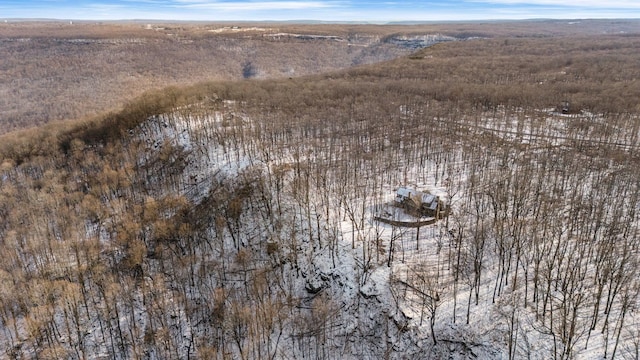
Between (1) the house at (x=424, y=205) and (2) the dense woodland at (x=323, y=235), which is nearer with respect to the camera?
(2) the dense woodland at (x=323, y=235)

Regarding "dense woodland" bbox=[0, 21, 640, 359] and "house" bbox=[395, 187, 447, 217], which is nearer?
"dense woodland" bbox=[0, 21, 640, 359]

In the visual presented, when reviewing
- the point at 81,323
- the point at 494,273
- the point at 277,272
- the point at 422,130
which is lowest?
the point at 81,323

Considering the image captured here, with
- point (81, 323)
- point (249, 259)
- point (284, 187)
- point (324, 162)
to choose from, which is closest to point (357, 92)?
point (324, 162)

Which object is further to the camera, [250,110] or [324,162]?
[250,110]

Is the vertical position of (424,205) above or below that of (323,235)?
above

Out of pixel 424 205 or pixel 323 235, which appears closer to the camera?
pixel 323 235

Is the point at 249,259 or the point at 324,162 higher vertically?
the point at 324,162

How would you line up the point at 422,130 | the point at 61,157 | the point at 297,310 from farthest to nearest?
the point at 61,157, the point at 422,130, the point at 297,310

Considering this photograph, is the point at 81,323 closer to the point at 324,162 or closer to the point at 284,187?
the point at 284,187
